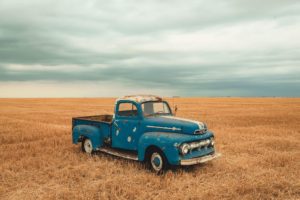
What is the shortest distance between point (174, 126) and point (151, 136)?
71 centimetres

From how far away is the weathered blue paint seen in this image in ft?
24.5

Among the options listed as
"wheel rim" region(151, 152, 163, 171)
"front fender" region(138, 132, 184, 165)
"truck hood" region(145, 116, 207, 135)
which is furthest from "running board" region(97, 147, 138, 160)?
"truck hood" region(145, 116, 207, 135)

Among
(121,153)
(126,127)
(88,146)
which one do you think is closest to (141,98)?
(126,127)

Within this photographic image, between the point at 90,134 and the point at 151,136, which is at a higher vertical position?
the point at 151,136

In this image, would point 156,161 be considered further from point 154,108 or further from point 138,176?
point 154,108

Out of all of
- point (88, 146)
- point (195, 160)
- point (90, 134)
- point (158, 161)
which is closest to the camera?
point (195, 160)

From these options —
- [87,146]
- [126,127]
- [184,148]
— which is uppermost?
[126,127]

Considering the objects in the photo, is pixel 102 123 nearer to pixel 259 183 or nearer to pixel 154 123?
pixel 154 123

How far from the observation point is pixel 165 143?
7445mm

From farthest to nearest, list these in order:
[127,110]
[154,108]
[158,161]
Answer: [127,110]
[154,108]
[158,161]

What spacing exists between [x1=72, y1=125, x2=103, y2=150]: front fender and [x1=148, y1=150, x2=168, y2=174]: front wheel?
8.49 ft

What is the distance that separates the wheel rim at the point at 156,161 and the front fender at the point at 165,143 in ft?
0.96

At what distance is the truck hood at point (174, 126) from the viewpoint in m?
7.82

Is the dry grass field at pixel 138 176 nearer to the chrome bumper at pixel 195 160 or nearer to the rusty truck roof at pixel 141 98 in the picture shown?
the chrome bumper at pixel 195 160
